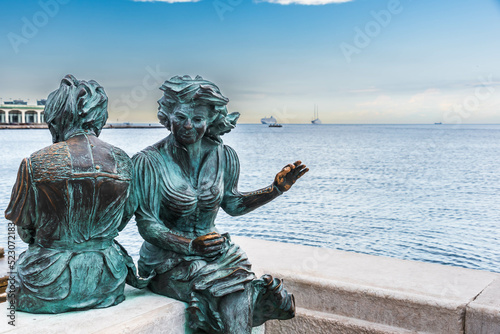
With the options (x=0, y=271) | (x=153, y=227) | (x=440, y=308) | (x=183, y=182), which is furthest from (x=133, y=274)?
(x=0, y=271)

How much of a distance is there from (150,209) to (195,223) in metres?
0.31

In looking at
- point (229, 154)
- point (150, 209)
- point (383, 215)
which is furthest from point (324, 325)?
point (383, 215)

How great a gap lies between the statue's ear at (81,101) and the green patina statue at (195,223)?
0.44 meters

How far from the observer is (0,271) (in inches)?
207

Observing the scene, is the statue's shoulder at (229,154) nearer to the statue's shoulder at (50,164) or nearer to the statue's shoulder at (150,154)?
the statue's shoulder at (150,154)

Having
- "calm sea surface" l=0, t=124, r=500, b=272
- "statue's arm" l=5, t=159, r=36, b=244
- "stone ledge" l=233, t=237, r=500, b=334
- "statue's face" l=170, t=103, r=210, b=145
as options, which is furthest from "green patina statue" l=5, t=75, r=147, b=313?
"calm sea surface" l=0, t=124, r=500, b=272

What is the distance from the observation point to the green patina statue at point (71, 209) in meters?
3.05

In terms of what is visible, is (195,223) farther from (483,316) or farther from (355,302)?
(483,316)

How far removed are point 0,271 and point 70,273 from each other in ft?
8.14

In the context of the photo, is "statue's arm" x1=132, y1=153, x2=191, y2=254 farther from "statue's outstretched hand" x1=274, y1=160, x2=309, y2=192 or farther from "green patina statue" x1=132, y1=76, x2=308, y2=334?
"statue's outstretched hand" x1=274, y1=160, x2=309, y2=192

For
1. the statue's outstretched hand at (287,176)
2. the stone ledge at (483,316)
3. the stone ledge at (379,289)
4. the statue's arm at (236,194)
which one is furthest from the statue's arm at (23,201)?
the stone ledge at (483,316)

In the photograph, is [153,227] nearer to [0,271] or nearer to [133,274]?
[133,274]

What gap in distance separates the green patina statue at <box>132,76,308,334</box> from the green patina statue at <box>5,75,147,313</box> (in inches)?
9.6

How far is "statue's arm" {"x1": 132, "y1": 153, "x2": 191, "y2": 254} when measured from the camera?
3381 millimetres
